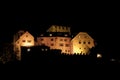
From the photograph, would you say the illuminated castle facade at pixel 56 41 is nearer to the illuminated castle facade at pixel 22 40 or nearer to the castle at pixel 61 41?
the castle at pixel 61 41

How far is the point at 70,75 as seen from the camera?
43.6m

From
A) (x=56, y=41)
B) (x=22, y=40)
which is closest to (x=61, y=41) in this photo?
(x=56, y=41)

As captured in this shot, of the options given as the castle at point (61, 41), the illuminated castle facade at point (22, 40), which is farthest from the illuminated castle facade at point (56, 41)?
the illuminated castle facade at point (22, 40)

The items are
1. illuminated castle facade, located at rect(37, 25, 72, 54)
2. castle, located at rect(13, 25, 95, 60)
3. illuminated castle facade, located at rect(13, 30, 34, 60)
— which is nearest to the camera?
illuminated castle facade, located at rect(13, 30, 34, 60)

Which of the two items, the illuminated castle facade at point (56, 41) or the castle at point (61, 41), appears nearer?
the castle at point (61, 41)

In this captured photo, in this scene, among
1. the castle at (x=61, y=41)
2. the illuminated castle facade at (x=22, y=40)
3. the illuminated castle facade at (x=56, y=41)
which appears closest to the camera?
the illuminated castle facade at (x=22, y=40)

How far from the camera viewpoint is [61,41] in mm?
62938

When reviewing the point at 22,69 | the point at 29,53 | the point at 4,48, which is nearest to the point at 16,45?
the point at 4,48

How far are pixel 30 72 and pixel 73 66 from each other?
7741 mm

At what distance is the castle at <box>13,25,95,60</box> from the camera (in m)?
61.1

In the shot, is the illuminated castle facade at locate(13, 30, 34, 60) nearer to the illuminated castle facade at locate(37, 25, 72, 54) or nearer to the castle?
the castle

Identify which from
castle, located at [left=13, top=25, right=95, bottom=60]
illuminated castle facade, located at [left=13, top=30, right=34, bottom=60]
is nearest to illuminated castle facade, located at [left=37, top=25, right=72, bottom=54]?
castle, located at [left=13, top=25, right=95, bottom=60]

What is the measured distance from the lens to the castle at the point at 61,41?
61.1 metres

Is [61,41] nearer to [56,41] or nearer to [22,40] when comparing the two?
[56,41]
